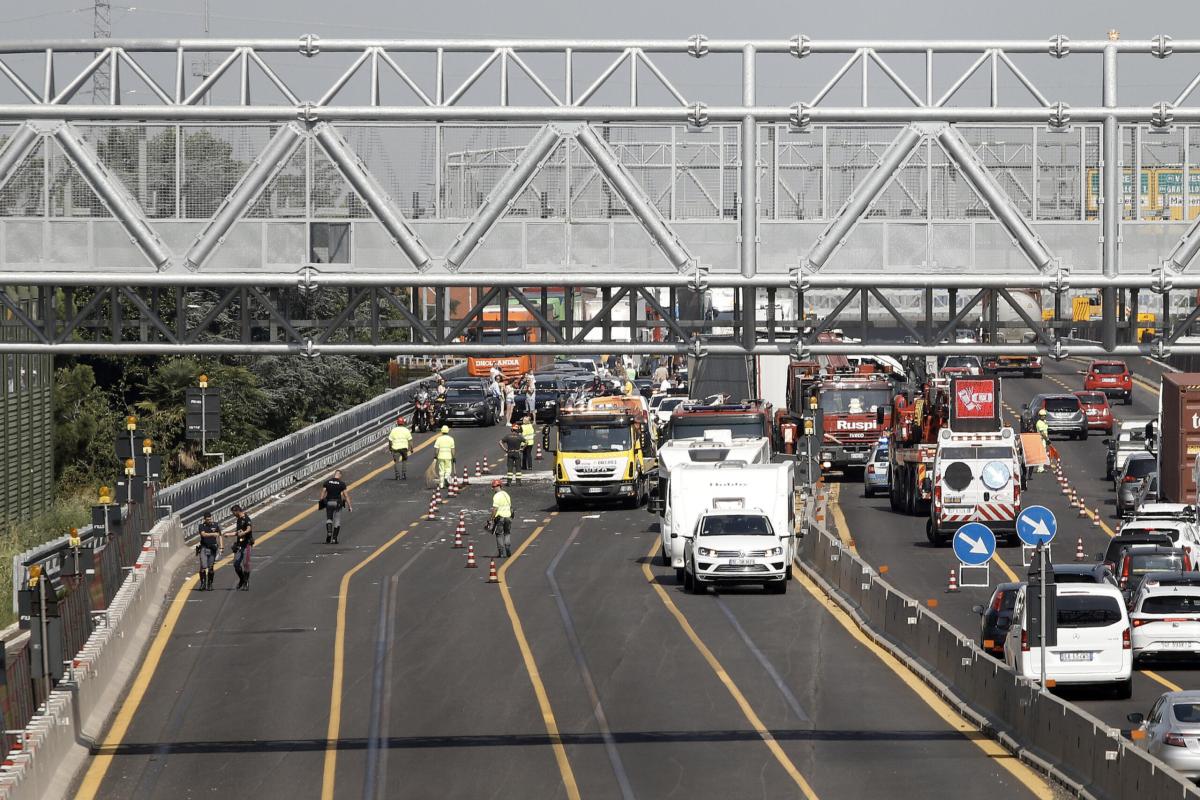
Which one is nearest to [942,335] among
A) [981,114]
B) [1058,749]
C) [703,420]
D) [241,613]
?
[981,114]

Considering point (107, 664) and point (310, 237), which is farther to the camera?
point (107, 664)

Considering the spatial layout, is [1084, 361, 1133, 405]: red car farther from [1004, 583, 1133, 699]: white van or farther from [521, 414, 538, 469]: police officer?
[1004, 583, 1133, 699]: white van

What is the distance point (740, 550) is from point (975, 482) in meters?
9.23

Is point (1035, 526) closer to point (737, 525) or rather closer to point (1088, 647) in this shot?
point (1088, 647)

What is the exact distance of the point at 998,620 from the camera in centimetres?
3003

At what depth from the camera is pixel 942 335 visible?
21.9 meters

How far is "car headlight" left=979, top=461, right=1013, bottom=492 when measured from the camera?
45594mm

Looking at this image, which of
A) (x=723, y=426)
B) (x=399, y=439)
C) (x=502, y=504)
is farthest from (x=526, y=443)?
(x=502, y=504)

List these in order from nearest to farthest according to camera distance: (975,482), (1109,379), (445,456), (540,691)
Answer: (540,691), (975,482), (445,456), (1109,379)

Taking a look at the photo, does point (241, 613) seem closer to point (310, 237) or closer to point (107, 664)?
point (107, 664)

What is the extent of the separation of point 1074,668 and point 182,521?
25843 mm

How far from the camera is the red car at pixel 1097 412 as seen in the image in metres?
74.5

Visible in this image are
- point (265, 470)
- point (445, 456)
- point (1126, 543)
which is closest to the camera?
point (1126, 543)

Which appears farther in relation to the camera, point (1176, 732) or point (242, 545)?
point (242, 545)
